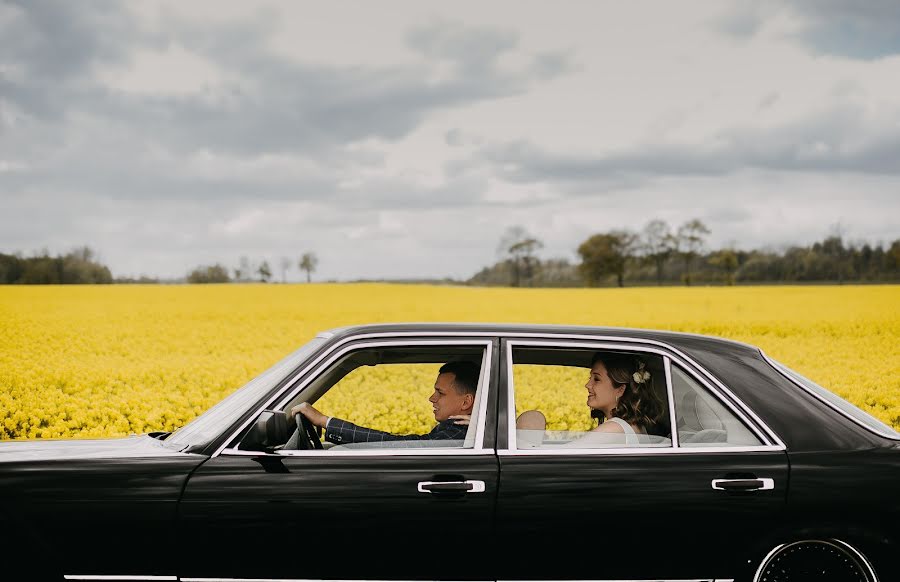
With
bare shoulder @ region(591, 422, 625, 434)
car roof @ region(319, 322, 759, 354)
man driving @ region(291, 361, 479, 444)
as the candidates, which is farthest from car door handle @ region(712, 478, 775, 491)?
man driving @ region(291, 361, 479, 444)

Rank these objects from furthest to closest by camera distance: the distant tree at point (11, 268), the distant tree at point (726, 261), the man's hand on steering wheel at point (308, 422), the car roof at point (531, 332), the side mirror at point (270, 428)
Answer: the distant tree at point (726, 261), the distant tree at point (11, 268), the man's hand on steering wheel at point (308, 422), the car roof at point (531, 332), the side mirror at point (270, 428)

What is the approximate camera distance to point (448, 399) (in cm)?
418

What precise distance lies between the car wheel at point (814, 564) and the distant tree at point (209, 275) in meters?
64.9

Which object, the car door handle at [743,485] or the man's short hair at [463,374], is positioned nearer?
the car door handle at [743,485]

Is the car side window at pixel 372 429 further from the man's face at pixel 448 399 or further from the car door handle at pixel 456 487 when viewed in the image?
the car door handle at pixel 456 487

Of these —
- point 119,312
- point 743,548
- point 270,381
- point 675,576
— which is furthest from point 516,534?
point 119,312

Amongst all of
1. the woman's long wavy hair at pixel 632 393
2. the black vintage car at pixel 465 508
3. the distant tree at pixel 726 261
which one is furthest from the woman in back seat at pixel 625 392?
the distant tree at pixel 726 261

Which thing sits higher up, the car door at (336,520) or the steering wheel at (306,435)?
the steering wheel at (306,435)

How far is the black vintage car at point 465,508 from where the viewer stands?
3377 millimetres

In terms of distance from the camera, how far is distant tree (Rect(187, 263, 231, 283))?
216 ft

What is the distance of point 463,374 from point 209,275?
2540 inches

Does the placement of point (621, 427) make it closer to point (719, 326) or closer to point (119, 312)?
point (719, 326)

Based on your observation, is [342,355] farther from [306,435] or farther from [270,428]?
[270,428]

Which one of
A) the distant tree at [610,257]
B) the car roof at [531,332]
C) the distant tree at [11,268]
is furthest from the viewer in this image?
Answer: the distant tree at [610,257]
